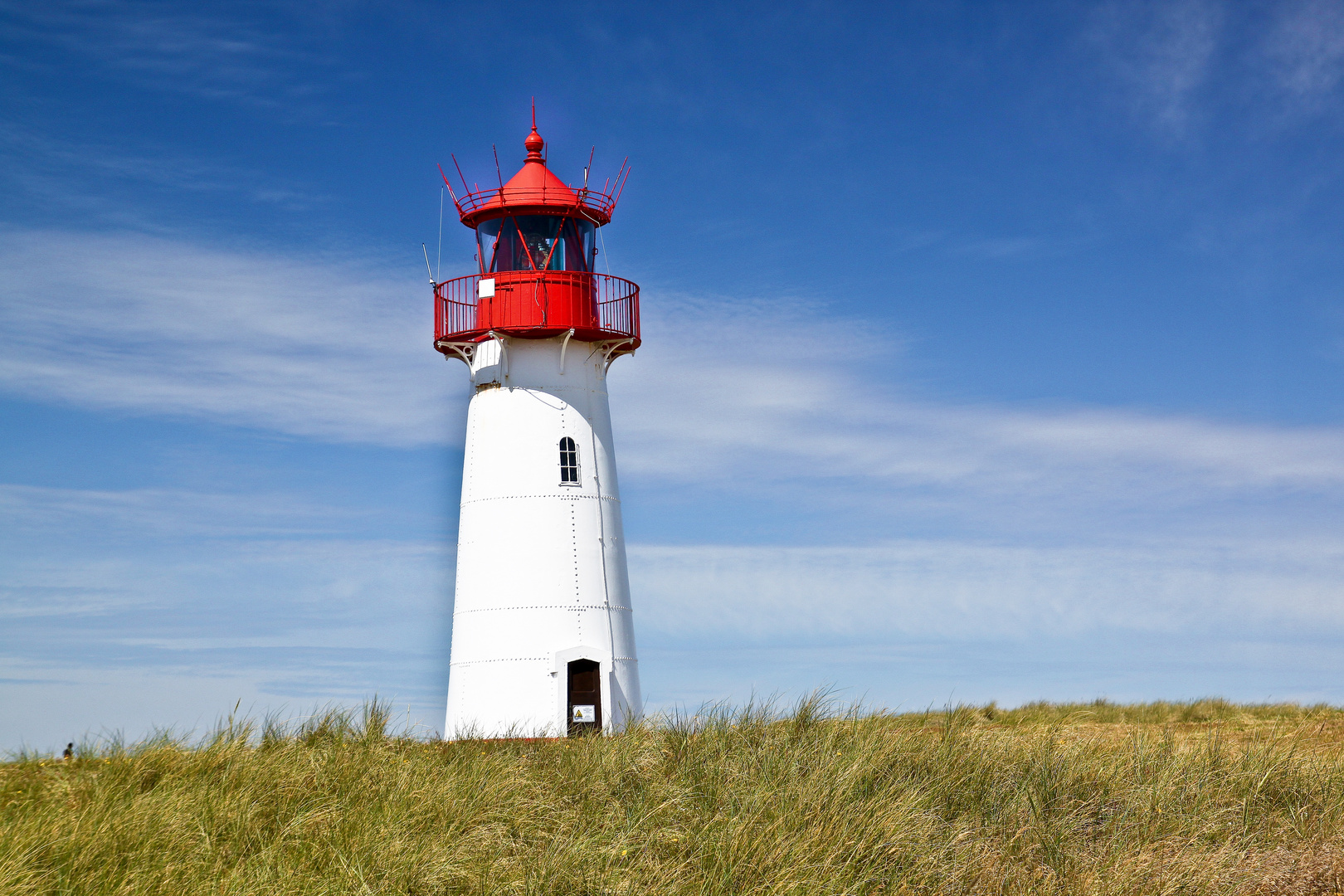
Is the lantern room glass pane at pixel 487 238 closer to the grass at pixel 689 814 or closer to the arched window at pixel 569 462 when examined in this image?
the arched window at pixel 569 462

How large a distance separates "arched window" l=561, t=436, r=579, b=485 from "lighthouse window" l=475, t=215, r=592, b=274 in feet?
9.87

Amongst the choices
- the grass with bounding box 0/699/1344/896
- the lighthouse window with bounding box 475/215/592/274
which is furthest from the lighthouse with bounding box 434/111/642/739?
the grass with bounding box 0/699/1344/896

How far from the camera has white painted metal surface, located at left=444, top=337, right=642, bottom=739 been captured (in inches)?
768

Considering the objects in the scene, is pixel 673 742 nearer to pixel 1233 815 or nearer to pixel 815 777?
pixel 815 777

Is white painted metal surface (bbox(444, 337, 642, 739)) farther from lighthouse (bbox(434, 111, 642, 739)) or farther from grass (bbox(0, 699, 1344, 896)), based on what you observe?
grass (bbox(0, 699, 1344, 896))

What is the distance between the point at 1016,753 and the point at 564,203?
1235 centimetres

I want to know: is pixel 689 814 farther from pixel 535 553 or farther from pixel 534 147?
pixel 534 147

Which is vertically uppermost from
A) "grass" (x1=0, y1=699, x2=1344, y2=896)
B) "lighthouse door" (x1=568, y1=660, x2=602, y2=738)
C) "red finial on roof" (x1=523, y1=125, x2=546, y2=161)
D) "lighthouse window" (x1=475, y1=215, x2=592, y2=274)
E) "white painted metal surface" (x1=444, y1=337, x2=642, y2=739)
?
"red finial on roof" (x1=523, y1=125, x2=546, y2=161)

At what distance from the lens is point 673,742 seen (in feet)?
38.8

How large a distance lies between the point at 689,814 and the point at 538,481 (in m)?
11.2

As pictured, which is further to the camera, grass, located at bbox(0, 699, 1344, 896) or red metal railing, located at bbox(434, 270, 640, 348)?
red metal railing, located at bbox(434, 270, 640, 348)

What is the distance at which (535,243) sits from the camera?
20.8m

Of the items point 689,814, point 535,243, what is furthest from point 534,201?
point 689,814

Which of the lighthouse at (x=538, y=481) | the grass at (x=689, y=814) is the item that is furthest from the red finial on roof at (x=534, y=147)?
the grass at (x=689, y=814)
